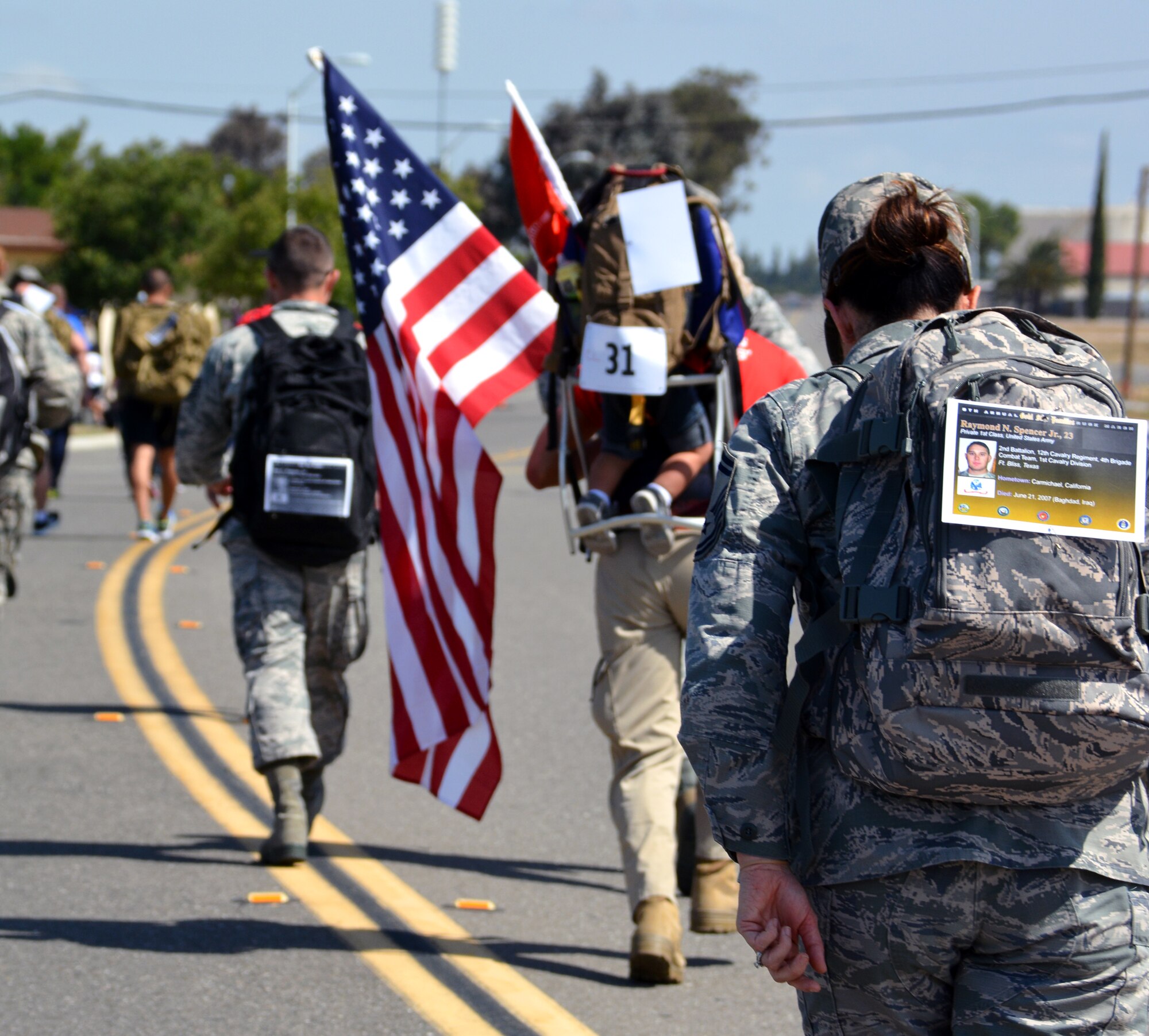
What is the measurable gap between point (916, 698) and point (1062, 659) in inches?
7.6

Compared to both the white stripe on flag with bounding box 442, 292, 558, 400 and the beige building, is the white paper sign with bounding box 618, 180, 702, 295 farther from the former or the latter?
the beige building

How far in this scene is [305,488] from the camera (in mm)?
5207

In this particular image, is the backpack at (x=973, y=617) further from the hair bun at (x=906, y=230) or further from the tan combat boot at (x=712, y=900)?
the tan combat boot at (x=712, y=900)

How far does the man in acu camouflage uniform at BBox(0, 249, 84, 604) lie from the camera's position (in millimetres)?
6664

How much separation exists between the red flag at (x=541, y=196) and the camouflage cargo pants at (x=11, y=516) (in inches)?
114

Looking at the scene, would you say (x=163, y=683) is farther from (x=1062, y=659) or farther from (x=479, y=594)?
(x=1062, y=659)

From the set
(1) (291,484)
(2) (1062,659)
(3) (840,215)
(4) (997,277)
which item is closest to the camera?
(2) (1062,659)

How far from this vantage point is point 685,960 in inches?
177

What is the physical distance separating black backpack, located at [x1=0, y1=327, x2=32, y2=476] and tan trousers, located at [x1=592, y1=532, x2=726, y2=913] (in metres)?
3.07

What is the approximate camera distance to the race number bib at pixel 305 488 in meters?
5.19

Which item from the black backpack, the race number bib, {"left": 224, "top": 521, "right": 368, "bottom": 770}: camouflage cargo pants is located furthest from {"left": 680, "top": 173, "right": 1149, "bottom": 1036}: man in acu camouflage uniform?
the black backpack

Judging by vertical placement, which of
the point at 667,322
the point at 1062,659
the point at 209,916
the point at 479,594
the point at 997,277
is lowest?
the point at 209,916

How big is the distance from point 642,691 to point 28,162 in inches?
3520

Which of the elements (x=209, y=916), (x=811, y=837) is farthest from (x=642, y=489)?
(x=811, y=837)
